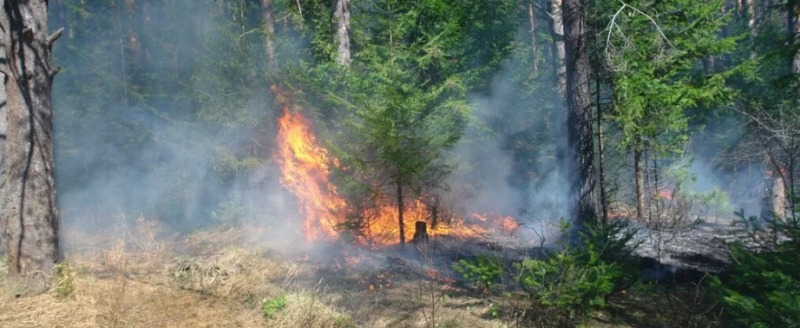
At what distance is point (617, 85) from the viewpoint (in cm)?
1355

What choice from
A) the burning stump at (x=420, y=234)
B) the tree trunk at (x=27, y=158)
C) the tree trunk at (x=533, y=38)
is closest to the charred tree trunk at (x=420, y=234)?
the burning stump at (x=420, y=234)

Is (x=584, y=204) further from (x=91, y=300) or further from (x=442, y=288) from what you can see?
(x=91, y=300)

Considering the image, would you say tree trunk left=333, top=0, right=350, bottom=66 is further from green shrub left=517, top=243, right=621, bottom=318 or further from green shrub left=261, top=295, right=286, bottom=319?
green shrub left=517, top=243, right=621, bottom=318

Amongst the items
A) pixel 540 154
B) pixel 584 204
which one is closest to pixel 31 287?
pixel 584 204

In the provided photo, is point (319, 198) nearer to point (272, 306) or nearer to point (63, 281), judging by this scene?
point (272, 306)

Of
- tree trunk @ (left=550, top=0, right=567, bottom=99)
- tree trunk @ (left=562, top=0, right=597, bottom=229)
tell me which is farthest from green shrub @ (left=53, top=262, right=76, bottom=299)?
tree trunk @ (left=550, top=0, right=567, bottom=99)

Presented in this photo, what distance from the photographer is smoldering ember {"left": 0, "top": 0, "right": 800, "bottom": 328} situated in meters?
6.79

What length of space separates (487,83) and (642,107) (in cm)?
753

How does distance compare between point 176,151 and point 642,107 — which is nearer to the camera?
point 642,107

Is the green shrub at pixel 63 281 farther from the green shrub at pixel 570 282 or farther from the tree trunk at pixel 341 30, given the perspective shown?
the tree trunk at pixel 341 30

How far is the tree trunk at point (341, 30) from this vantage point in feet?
48.3

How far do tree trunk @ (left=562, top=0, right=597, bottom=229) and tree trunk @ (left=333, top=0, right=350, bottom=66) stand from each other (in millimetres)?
6851

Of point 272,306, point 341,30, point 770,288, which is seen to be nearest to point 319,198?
point 341,30

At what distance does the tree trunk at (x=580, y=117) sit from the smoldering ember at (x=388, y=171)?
1.9 inches
